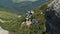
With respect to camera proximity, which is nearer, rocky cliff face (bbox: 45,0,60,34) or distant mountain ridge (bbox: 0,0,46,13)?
rocky cliff face (bbox: 45,0,60,34)

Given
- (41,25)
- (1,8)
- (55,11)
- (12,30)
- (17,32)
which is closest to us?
(55,11)

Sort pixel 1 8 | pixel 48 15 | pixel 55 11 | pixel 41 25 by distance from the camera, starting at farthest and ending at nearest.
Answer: pixel 1 8 < pixel 41 25 < pixel 48 15 < pixel 55 11

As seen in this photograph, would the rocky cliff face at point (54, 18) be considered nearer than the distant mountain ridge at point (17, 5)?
Yes

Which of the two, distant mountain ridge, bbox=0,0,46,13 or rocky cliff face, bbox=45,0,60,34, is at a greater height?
rocky cliff face, bbox=45,0,60,34

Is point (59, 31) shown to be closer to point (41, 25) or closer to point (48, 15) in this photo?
point (48, 15)

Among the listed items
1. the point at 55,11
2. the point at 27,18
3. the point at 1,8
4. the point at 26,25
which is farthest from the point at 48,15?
the point at 1,8

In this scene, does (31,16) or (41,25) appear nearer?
(41,25)

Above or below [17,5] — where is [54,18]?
above

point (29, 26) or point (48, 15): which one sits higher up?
point (48, 15)

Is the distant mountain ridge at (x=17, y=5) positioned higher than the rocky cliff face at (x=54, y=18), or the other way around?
the rocky cliff face at (x=54, y=18)

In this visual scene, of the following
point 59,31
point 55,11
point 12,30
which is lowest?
point 12,30

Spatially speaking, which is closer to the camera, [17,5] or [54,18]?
[54,18]
